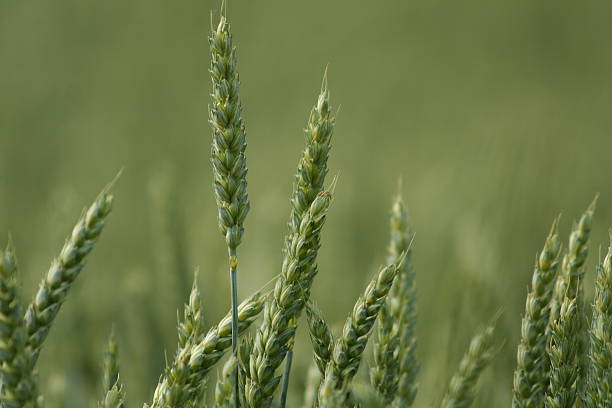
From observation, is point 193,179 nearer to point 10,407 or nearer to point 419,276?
point 419,276

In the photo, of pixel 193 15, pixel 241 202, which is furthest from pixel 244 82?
pixel 241 202

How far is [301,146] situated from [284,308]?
158 inches

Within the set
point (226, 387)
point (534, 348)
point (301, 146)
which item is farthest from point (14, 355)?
point (301, 146)

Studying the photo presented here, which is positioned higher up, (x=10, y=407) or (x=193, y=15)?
(x=193, y=15)

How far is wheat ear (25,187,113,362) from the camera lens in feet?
3.12

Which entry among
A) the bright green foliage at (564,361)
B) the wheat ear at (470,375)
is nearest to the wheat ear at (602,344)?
the bright green foliage at (564,361)

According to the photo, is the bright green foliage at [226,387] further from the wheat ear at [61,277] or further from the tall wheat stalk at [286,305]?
the wheat ear at [61,277]

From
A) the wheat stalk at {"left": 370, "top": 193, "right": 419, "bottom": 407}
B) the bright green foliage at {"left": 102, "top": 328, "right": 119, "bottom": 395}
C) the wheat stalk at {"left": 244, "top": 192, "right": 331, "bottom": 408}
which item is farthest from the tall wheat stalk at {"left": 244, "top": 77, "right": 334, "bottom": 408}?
the bright green foliage at {"left": 102, "top": 328, "right": 119, "bottom": 395}

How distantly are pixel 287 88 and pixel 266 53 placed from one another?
614 mm

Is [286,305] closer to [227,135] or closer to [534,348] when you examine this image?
[227,135]

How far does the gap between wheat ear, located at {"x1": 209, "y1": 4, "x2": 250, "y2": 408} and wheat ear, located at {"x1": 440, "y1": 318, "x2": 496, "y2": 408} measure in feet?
1.12

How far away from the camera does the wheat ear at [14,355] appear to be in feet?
2.93

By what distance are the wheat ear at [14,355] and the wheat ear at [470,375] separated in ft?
1.79

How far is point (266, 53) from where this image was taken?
7.15m
